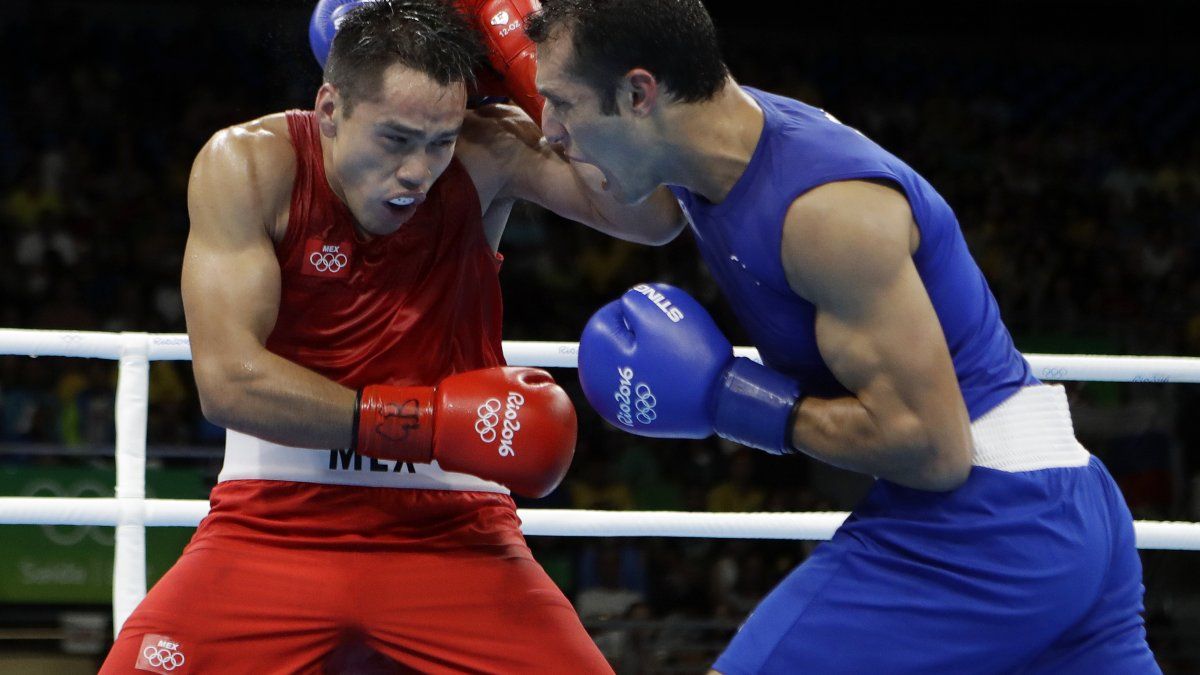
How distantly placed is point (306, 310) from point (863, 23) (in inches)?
414

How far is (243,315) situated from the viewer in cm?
228

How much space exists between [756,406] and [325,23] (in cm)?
116

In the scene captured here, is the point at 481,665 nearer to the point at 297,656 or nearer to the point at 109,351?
the point at 297,656

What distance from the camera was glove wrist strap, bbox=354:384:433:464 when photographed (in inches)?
87.8

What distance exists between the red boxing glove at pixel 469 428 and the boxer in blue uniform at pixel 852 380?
4.6 inches

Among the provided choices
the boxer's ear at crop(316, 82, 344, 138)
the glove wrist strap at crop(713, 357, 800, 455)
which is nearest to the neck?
the glove wrist strap at crop(713, 357, 800, 455)

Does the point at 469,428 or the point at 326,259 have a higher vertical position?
the point at 326,259

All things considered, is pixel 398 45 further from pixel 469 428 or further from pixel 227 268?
pixel 469 428

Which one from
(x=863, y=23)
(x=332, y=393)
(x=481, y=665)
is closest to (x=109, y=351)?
(x=332, y=393)

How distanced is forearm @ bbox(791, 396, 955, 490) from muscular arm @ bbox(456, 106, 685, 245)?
633 mm

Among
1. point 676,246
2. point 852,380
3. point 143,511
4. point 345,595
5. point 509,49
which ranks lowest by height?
point 676,246

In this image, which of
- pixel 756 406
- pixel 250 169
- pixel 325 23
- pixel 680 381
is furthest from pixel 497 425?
pixel 325 23

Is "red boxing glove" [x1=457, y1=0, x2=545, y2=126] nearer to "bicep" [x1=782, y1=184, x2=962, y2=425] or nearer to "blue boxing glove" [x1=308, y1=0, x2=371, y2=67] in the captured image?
"blue boxing glove" [x1=308, y1=0, x2=371, y2=67]

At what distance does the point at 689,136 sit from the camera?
85.5 inches
